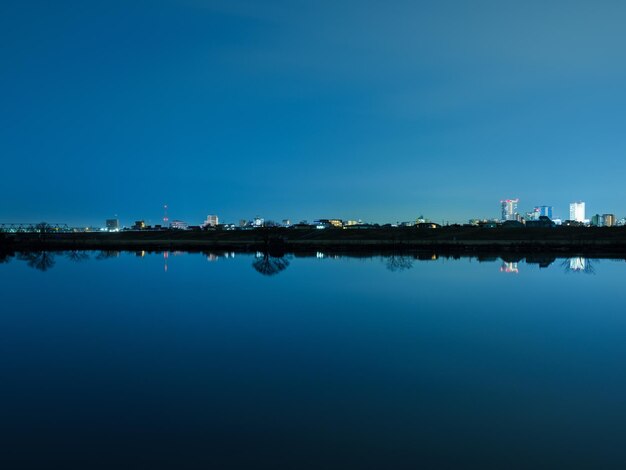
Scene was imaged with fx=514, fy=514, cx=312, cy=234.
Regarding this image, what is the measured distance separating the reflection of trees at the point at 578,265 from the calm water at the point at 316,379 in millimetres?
10694

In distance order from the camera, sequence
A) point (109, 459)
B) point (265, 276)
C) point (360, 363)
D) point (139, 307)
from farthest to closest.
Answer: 1. point (265, 276)
2. point (139, 307)
3. point (360, 363)
4. point (109, 459)

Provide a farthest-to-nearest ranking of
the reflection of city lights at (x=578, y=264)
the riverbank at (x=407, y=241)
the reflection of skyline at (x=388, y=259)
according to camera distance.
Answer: the riverbank at (x=407, y=241)
the reflection of skyline at (x=388, y=259)
the reflection of city lights at (x=578, y=264)

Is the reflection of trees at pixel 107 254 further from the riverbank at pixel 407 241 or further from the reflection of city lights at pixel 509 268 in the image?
the reflection of city lights at pixel 509 268

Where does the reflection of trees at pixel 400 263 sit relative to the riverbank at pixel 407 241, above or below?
below

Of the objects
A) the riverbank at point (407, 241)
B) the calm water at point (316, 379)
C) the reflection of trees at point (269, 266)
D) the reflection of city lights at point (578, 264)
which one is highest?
the riverbank at point (407, 241)

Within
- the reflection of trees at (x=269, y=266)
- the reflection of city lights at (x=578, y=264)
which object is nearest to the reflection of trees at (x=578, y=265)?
the reflection of city lights at (x=578, y=264)

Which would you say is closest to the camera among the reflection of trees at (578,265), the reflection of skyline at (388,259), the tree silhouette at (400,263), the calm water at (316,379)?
the calm water at (316,379)

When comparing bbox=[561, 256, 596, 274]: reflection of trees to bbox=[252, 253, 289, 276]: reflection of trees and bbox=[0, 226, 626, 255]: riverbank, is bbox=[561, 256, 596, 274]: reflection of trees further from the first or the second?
bbox=[252, 253, 289, 276]: reflection of trees

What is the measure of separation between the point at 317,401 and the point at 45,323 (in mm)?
16030

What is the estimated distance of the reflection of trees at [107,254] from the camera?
63.2m

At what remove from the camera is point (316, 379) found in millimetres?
13828

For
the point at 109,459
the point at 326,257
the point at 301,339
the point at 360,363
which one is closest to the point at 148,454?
the point at 109,459

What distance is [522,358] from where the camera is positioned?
16.0 m

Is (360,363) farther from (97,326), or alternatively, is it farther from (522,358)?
(97,326)
